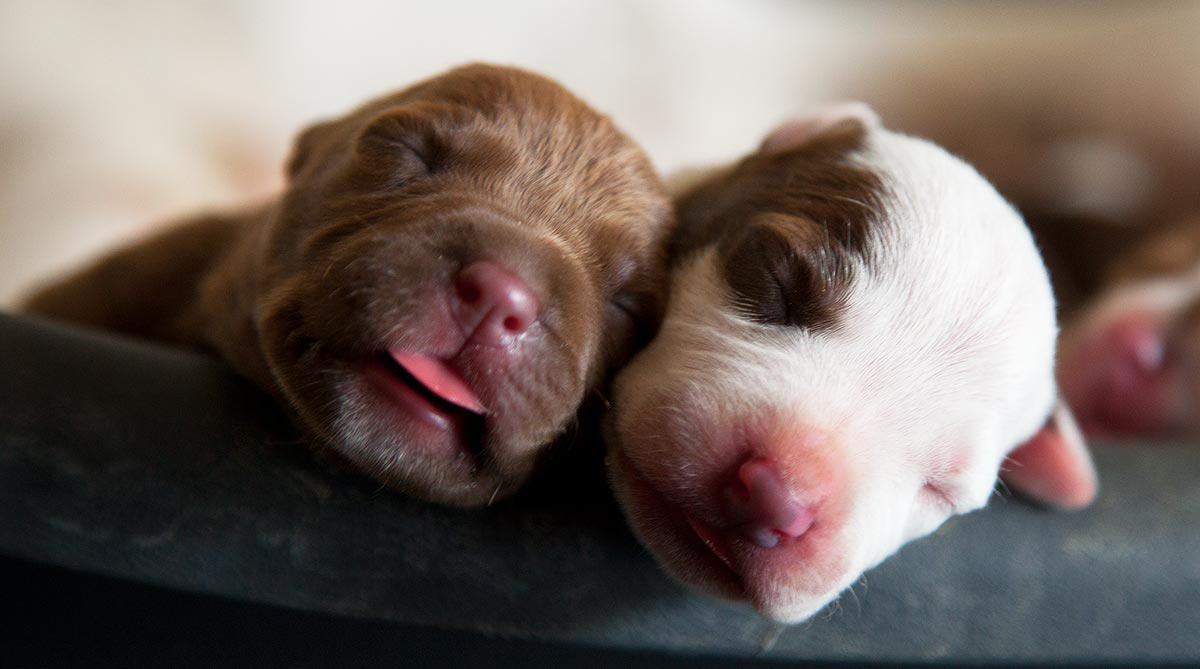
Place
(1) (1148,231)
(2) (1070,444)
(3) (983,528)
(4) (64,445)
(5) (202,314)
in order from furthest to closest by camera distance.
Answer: (1) (1148,231)
(5) (202,314)
(2) (1070,444)
(3) (983,528)
(4) (64,445)

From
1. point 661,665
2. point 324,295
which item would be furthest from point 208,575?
point 661,665

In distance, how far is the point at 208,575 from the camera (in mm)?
1309

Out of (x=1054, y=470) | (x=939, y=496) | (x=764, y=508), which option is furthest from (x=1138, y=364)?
(x=764, y=508)

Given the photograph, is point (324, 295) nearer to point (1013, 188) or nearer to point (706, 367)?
point (706, 367)

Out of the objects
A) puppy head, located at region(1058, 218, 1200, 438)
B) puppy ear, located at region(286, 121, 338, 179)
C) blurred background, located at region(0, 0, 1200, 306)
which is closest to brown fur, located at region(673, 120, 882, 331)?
puppy ear, located at region(286, 121, 338, 179)

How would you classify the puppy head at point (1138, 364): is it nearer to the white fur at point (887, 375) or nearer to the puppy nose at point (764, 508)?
the white fur at point (887, 375)

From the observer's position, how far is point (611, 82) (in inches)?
170

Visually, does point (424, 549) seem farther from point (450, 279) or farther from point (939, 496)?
point (939, 496)

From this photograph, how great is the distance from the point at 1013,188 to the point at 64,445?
3.87 meters

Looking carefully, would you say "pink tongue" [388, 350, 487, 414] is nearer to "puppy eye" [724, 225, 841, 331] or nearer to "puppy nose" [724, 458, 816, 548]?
"puppy nose" [724, 458, 816, 548]

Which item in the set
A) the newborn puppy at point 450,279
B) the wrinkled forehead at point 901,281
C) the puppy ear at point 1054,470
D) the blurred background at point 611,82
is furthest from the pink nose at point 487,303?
the blurred background at point 611,82

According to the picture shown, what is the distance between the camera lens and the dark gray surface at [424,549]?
1.29m

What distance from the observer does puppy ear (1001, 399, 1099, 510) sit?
169cm

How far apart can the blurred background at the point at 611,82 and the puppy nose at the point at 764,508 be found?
219 centimetres
